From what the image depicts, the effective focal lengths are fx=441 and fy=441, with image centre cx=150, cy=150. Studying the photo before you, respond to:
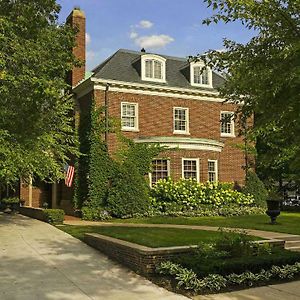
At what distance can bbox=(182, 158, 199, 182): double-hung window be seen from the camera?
27.9 meters

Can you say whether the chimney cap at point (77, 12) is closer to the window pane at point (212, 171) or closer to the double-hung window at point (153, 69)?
the double-hung window at point (153, 69)

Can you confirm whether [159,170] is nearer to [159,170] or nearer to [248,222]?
[159,170]

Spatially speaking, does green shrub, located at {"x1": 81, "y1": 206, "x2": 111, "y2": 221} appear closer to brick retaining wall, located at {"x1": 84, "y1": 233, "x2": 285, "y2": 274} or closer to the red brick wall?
the red brick wall

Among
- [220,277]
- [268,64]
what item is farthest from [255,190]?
[268,64]

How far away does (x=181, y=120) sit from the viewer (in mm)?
29578

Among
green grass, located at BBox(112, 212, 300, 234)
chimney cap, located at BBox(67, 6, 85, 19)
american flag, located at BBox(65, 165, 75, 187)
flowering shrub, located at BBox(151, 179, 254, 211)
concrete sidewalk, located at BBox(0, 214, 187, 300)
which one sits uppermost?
chimney cap, located at BBox(67, 6, 85, 19)

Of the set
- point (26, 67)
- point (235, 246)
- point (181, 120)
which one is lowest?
point (235, 246)

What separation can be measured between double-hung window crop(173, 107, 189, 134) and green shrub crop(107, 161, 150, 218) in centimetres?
568

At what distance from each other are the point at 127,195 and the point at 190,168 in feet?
17.6

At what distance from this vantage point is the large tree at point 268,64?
6.45 metres

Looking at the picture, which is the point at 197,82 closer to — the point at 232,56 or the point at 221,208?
the point at 221,208

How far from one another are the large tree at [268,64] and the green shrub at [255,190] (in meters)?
22.1

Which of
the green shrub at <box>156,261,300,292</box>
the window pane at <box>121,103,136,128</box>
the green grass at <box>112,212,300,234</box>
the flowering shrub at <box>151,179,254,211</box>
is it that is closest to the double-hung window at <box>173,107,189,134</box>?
the window pane at <box>121,103,136,128</box>

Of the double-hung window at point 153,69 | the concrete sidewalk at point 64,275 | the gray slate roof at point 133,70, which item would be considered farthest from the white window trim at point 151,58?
the concrete sidewalk at point 64,275
